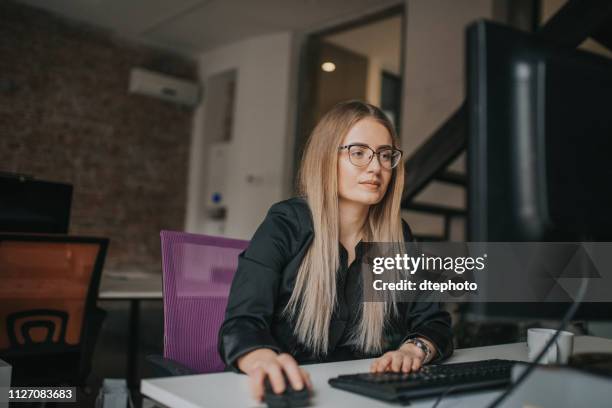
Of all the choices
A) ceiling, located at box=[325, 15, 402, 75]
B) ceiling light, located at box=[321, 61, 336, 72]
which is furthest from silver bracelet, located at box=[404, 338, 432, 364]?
ceiling light, located at box=[321, 61, 336, 72]

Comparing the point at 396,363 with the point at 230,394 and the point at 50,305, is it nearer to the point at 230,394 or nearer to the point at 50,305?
the point at 230,394

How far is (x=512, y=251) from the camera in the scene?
0.62 metres

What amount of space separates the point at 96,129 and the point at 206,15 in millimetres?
1966

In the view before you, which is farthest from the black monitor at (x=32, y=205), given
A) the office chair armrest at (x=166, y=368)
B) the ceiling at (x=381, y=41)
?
the ceiling at (x=381, y=41)

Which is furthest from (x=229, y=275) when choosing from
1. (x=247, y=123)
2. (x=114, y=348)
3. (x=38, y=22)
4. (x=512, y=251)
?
(x=38, y=22)

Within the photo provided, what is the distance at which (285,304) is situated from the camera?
1302 millimetres

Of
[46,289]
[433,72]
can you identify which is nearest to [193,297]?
[46,289]

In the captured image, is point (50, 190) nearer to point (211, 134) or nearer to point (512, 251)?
point (512, 251)

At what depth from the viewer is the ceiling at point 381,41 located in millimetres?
5675

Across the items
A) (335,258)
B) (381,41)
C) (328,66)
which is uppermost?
(381,41)

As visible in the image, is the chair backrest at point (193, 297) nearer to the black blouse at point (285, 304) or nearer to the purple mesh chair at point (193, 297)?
the purple mesh chair at point (193, 297)

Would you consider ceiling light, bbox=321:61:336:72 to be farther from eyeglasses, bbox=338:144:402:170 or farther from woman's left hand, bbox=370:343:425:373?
woman's left hand, bbox=370:343:425:373

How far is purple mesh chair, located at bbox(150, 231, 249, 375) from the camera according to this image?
4.75 feet

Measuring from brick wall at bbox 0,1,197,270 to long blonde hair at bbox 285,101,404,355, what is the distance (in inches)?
228
